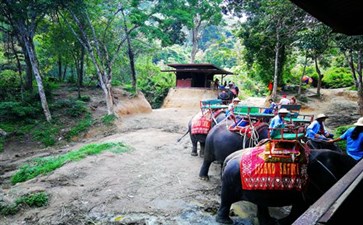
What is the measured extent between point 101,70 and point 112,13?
11.7 feet

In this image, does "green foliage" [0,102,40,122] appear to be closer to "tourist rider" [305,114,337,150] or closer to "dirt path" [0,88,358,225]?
"dirt path" [0,88,358,225]

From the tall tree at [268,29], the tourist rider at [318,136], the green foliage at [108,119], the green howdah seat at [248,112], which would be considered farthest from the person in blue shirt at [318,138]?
the green foliage at [108,119]

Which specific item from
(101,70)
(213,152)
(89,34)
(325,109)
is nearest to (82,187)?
(213,152)

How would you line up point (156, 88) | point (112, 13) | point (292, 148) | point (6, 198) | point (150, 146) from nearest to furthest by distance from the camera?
point (292, 148)
point (6, 198)
point (150, 146)
point (112, 13)
point (156, 88)

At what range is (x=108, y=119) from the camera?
16.4 meters

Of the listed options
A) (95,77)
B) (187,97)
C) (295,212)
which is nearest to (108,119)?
(95,77)

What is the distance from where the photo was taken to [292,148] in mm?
4453

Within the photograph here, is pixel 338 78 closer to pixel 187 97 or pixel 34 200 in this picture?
pixel 187 97

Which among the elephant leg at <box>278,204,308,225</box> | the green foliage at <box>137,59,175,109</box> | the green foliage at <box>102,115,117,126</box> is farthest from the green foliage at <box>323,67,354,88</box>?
the elephant leg at <box>278,204,308,225</box>

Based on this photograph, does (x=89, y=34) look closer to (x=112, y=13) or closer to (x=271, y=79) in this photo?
(x=112, y=13)

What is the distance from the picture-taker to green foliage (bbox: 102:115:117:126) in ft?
53.0

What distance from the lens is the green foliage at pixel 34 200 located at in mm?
5906

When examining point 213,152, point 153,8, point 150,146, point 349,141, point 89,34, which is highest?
point 153,8

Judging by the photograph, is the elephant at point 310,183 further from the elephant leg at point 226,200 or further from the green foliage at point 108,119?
the green foliage at point 108,119
